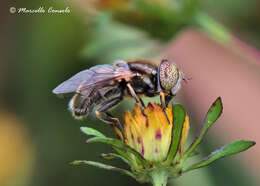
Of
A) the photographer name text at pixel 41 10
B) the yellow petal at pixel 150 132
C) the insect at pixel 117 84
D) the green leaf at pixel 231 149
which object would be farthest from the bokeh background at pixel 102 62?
the green leaf at pixel 231 149

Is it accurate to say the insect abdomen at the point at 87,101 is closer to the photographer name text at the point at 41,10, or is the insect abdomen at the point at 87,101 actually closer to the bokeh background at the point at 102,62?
the bokeh background at the point at 102,62

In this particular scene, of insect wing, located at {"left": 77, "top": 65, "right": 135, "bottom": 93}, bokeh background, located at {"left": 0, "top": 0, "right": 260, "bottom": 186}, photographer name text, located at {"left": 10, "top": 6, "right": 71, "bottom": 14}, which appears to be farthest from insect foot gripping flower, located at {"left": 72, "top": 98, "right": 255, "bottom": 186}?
photographer name text, located at {"left": 10, "top": 6, "right": 71, "bottom": 14}

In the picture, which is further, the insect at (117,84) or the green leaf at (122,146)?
the insect at (117,84)

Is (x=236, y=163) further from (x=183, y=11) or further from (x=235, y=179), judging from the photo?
(x=183, y=11)

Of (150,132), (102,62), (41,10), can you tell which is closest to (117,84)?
(150,132)

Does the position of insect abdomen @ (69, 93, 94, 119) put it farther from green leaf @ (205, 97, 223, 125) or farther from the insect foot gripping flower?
green leaf @ (205, 97, 223, 125)

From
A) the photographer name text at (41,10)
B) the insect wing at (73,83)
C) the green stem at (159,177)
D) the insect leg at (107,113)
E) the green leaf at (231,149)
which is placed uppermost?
the photographer name text at (41,10)

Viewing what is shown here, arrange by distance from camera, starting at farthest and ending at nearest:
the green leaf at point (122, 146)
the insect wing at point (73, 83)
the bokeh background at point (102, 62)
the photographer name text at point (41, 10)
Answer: the photographer name text at point (41, 10) → the bokeh background at point (102, 62) → the insect wing at point (73, 83) → the green leaf at point (122, 146)

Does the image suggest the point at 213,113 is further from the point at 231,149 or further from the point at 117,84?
the point at 117,84
